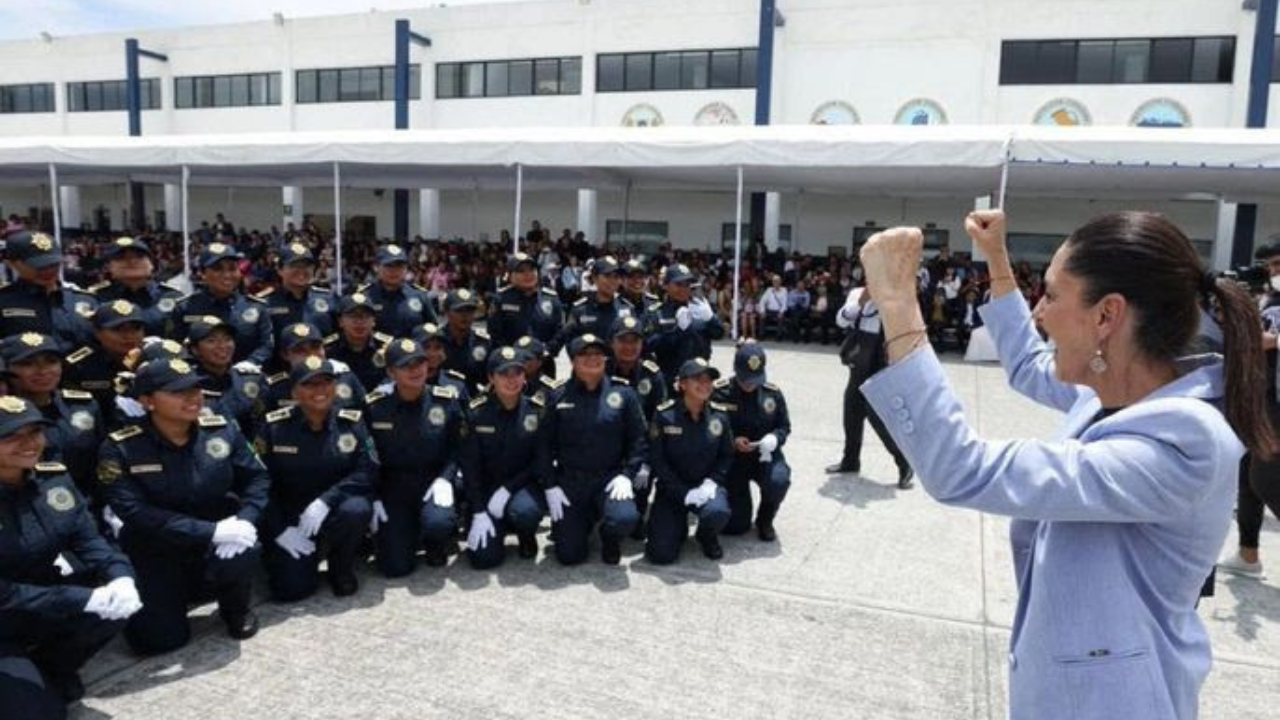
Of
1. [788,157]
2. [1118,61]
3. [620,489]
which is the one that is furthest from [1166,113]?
[620,489]

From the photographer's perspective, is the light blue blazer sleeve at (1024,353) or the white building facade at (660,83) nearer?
the light blue blazer sleeve at (1024,353)

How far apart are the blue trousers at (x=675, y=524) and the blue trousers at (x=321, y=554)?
4.78 feet

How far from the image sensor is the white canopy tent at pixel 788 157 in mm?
10070

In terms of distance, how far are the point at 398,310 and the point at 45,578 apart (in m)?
3.63

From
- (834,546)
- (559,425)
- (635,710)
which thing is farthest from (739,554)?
(635,710)

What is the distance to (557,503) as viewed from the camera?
472 cm

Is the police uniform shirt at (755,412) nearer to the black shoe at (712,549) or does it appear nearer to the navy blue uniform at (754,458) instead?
the navy blue uniform at (754,458)

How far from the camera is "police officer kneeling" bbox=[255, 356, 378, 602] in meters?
4.06

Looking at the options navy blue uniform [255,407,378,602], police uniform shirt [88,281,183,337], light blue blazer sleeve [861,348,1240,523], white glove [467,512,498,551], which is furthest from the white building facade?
light blue blazer sleeve [861,348,1240,523]

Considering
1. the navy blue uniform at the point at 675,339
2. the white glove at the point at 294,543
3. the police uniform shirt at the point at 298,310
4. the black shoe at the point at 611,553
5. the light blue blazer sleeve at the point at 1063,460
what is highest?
the light blue blazer sleeve at the point at 1063,460

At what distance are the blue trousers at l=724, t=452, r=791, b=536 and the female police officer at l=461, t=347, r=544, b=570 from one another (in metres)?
1.16

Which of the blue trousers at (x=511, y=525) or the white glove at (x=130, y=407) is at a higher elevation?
the white glove at (x=130, y=407)

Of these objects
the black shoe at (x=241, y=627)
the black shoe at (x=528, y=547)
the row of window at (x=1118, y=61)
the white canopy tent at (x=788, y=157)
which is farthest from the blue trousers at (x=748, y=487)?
the row of window at (x=1118, y=61)

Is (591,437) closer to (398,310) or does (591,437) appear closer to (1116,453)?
(398,310)
